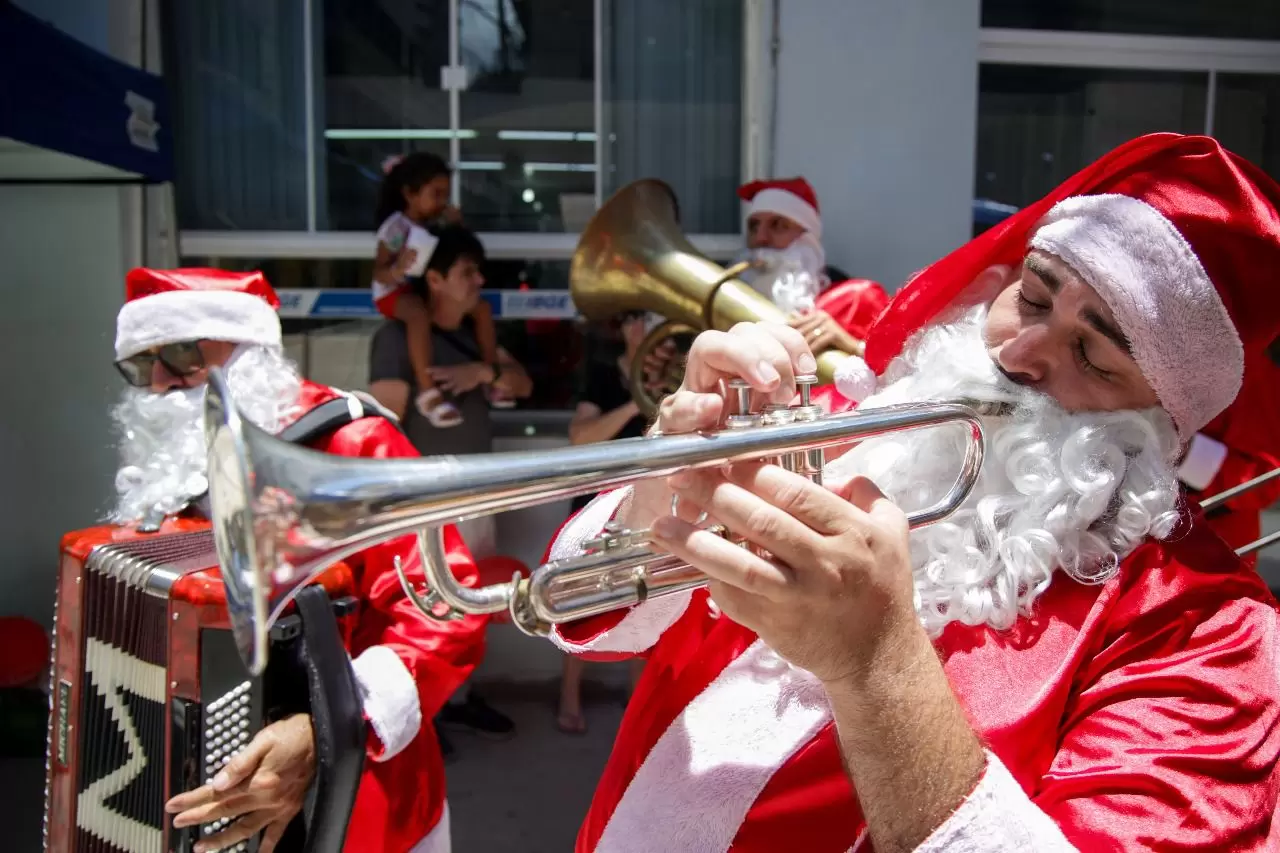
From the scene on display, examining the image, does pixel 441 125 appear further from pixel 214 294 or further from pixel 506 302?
pixel 214 294

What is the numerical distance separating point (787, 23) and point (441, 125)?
1999mm

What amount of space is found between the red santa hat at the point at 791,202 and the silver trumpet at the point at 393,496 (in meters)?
3.54

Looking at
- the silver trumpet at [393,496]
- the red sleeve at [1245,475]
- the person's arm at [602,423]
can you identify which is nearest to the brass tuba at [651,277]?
the person's arm at [602,423]

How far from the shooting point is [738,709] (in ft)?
4.81

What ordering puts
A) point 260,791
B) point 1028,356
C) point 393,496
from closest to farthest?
point 393,496
point 1028,356
point 260,791

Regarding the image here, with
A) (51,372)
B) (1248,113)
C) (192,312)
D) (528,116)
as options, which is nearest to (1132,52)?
(1248,113)

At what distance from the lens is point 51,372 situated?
478 centimetres

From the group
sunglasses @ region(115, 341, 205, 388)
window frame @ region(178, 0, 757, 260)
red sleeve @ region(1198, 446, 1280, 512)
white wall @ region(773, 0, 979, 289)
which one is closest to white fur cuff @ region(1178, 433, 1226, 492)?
red sleeve @ region(1198, 446, 1280, 512)

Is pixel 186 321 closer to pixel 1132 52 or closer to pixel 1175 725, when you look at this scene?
pixel 1175 725

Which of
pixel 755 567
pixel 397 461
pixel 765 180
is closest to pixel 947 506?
pixel 755 567

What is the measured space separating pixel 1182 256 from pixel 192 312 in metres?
2.47

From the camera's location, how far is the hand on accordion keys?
5.88 ft

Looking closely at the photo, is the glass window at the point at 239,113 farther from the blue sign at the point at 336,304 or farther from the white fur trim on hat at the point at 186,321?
the white fur trim on hat at the point at 186,321

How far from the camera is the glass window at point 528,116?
207 inches
